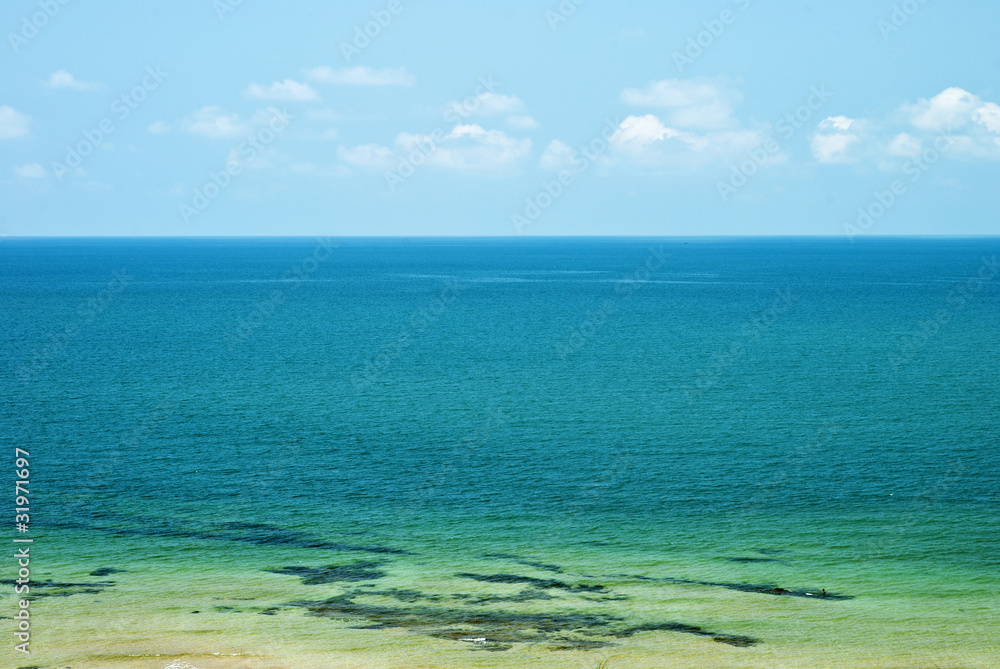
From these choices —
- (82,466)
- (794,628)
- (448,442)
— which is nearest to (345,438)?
(448,442)

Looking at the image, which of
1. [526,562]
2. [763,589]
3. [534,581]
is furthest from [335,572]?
[763,589]

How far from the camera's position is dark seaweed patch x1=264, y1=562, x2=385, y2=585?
32875 mm

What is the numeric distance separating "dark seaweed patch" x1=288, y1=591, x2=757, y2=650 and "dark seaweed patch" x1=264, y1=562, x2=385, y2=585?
231 cm

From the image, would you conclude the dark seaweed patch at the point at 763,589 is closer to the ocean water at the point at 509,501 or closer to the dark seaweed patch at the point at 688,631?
→ the ocean water at the point at 509,501

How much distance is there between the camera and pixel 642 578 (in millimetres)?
33188

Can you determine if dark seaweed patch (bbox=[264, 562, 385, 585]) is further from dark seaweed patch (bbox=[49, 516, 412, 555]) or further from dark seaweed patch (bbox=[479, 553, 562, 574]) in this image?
dark seaweed patch (bbox=[479, 553, 562, 574])

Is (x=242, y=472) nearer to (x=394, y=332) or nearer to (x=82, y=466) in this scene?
(x=82, y=466)

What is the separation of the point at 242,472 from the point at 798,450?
27.5 metres

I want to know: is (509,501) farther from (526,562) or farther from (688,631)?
(688,631)

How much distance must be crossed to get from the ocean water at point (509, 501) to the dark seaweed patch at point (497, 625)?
11cm

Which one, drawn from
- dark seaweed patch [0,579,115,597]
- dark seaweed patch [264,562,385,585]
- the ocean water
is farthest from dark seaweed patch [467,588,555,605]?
dark seaweed patch [0,579,115,597]

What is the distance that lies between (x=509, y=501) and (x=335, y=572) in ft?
35.2

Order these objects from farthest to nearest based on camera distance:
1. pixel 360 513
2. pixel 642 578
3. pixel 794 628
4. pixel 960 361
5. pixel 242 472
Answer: pixel 960 361 → pixel 242 472 → pixel 360 513 → pixel 642 578 → pixel 794 628

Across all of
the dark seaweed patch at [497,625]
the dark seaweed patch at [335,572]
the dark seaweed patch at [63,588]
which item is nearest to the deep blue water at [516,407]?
the dark seaweed patch at [335,572]
